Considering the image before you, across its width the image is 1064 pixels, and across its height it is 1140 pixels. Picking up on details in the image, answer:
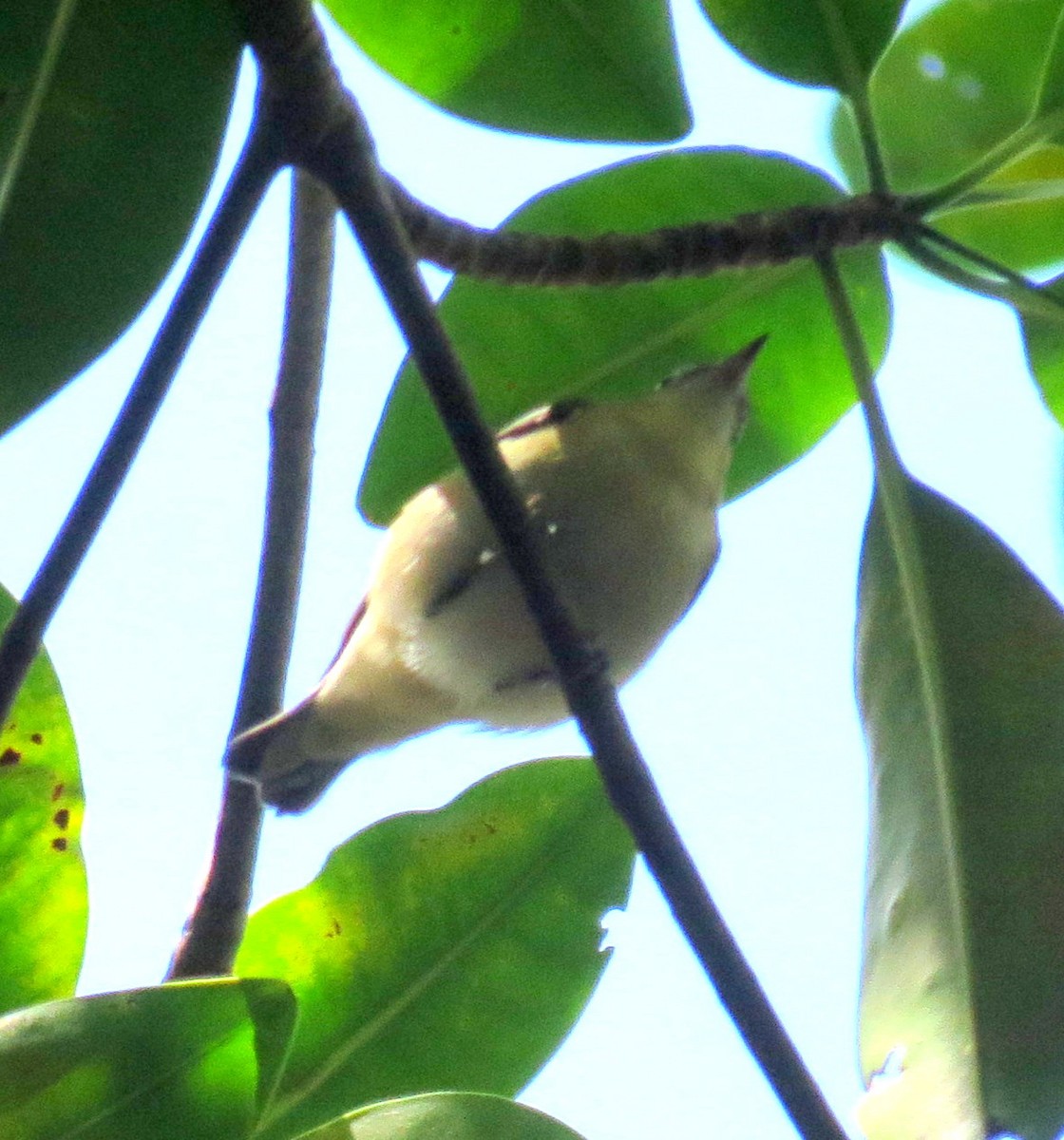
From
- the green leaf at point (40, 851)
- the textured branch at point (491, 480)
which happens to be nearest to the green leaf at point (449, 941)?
the green leaf at point (40, 851)

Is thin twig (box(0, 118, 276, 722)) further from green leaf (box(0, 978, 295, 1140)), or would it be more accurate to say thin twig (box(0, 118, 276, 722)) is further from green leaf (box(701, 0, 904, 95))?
green leaf (box(701, 0, 904, 95))

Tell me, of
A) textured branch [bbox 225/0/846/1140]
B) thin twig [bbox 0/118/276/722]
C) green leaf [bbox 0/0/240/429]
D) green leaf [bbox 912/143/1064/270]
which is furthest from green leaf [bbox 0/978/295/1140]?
green leaf [bbox 912/143/1064/270]

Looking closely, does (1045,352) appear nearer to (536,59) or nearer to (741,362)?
(741,362)

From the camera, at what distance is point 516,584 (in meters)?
2.60

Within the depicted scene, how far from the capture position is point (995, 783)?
2090mm

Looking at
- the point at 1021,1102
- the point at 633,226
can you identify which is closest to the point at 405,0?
the point at 633,226

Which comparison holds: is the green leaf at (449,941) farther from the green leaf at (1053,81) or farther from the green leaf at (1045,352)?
the green leaf at (1053,81)

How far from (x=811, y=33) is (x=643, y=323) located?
1.82 feet

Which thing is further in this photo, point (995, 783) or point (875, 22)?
point (875, 22)

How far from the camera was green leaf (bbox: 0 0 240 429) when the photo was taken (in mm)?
1718

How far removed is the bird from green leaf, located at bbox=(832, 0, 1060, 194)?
0.40 meters

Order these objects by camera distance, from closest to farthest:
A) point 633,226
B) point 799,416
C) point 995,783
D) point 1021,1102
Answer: point 1021,1102 < point 995,783 < point 633,226 < point 799,416

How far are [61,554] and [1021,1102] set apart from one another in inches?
54.0

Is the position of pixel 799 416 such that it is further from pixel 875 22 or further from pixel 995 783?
pixel 995 783
